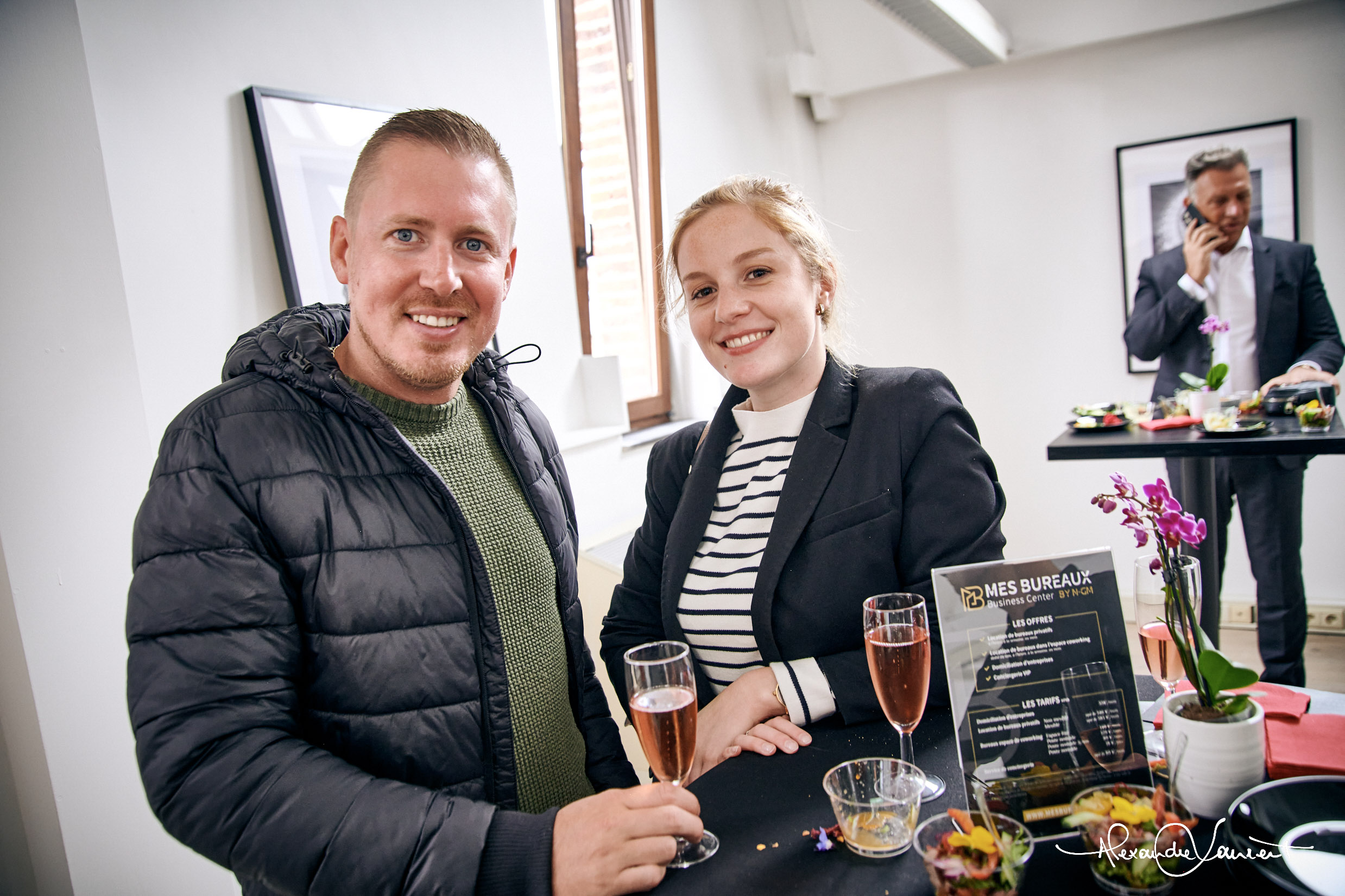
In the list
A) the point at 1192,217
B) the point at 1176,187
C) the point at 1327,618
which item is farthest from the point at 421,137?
the point at 1327,618

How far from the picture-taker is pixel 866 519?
1.25 meters

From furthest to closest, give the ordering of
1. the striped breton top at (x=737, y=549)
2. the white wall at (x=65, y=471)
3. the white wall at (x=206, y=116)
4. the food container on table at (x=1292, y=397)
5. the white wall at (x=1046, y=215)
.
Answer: the white wall at (x=1046, y=215)
the food container on table at (x=1292, y=397)
the white wall at (x=206, y=116)
the white wall at (x=65, y=471)
the striped breton top at (x=737, y=549)

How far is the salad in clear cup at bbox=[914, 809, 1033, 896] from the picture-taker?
67cm

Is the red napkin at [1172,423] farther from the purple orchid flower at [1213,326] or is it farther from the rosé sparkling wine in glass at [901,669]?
the rosé sparkling wine in glass at [901,669]

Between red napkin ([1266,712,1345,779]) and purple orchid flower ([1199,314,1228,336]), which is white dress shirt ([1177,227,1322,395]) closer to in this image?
purple orchid flower ([1199,314,1228,336])

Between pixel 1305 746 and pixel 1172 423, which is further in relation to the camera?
pixel 1172 423

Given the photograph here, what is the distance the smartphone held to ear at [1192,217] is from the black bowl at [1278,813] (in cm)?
358

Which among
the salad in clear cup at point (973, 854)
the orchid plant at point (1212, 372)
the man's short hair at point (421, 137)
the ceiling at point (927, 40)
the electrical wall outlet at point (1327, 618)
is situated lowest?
the electrical wall outlet at point (1327, 618)

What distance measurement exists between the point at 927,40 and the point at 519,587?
3.65 metres

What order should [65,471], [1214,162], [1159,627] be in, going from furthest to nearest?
[1214,162] < [65,471] < [1159,627]

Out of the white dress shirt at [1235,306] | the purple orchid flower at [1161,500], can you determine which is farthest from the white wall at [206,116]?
the white dress shirt at [1235,306]

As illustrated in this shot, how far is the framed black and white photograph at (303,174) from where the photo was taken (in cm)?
195

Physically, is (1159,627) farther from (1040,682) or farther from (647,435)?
(647,435)

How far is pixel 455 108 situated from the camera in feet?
8.27
